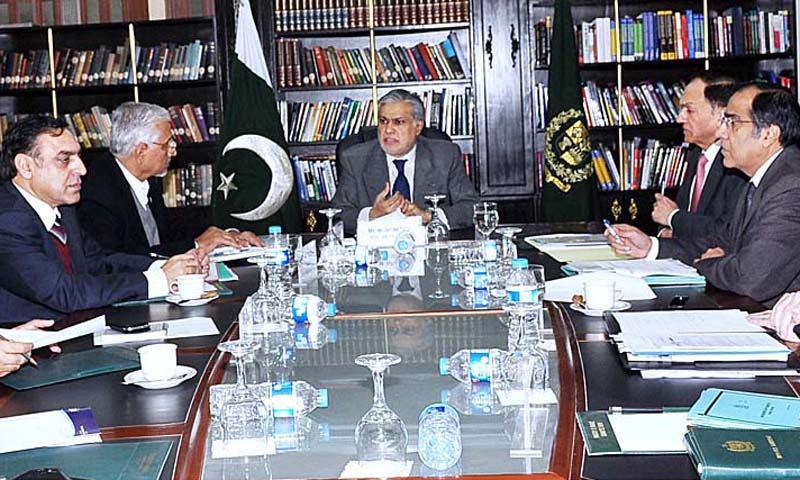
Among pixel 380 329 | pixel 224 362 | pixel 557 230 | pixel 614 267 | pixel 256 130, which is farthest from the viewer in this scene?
pixel 256 130

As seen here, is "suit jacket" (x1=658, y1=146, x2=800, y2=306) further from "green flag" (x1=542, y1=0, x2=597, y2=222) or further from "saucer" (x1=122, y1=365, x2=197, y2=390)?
"green flag" (x1=542, y1=0, x2=597, y2=222)

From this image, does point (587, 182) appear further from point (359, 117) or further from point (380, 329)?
point (380, 329)

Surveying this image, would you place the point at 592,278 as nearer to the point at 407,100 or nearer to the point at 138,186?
the point at 407,100

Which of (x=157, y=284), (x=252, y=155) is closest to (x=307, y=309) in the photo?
(x=157, y=284)

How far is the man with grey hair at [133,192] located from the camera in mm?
3936

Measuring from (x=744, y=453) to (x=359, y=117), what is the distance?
4.79 m

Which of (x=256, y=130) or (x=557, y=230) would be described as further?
(x=256, y=130)

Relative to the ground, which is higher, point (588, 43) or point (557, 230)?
point (588, 43)

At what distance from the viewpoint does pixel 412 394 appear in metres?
1.87

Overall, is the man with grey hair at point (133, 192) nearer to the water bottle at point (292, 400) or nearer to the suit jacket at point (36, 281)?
the suit jacket at point (36, 281)

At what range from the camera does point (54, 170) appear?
319cm

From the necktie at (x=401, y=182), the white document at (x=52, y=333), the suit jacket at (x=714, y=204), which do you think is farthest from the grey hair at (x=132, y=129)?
the suit jacket at (x=714, y=204)

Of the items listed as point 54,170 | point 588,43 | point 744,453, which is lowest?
point 744,453

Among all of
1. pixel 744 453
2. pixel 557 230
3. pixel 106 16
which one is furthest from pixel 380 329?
pixel 106 16
